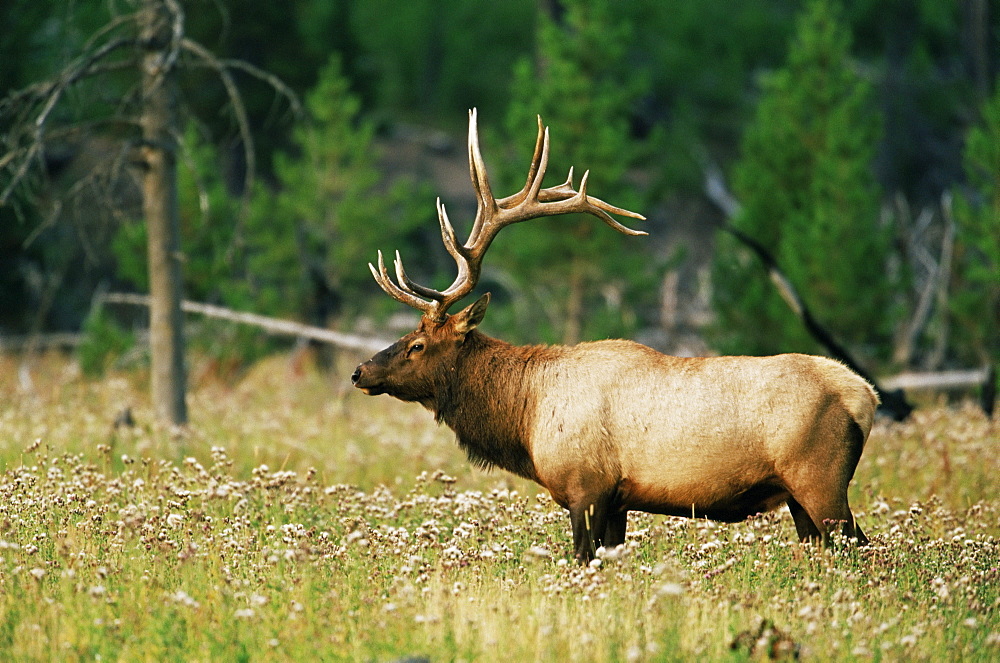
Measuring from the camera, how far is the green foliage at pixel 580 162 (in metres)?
16.7

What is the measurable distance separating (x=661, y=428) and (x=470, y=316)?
54.4 inches

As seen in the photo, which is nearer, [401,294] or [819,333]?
[401,294]

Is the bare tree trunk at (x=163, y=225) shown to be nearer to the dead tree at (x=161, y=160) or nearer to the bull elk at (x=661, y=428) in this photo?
the dead tree at (x=161, y=160)

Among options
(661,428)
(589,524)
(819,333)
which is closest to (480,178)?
(661,428)

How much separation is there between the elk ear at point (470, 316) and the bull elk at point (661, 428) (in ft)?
0.06

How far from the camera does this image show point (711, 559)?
574 centimetres

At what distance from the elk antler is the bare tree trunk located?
346 centimetres

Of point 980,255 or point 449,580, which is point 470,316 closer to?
point 449,580

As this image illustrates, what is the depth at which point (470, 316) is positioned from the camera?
678 cm

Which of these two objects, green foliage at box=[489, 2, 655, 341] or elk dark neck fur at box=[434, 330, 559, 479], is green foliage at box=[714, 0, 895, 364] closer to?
green foliage at box=[489, 2, 655, 341]

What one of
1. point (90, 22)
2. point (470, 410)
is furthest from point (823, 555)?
point (90, 22)

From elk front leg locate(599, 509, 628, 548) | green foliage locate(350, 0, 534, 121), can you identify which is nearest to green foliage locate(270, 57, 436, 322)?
elk front leg locate(599, 509, 628, 548)

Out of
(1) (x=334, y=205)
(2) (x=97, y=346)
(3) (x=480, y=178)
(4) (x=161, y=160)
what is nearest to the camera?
(3) (x=480, y=178)

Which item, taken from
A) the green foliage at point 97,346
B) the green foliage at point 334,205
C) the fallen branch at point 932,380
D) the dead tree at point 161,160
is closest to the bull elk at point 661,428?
the dead tree at point 161,160
